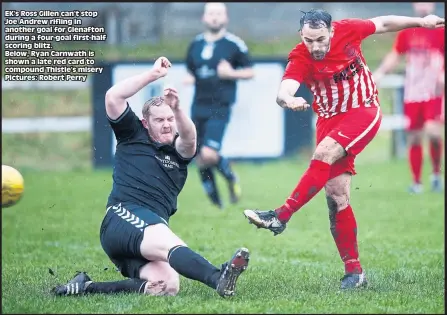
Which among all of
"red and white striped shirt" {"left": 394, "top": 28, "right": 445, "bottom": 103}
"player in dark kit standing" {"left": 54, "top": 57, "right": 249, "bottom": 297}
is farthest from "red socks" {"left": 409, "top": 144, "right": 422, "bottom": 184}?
"player in dark kit standing" {"left": 54, "top": 57, "right": 249, "bottom": 297}

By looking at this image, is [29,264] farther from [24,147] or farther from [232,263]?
[24,147]

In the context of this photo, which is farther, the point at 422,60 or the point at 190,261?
the point at 422,60

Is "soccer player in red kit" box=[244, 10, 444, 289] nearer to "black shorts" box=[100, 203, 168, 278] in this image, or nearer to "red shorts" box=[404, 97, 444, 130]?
"black shorts" box=[100, 203, 168, 278]

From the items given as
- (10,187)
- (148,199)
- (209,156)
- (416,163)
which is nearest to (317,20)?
(148,199)

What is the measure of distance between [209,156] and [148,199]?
→ 5.05m

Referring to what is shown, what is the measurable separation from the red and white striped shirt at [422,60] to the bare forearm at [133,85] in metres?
7.41

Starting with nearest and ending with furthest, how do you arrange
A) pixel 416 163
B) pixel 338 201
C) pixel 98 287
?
pixel 98 287
pixel 338 201
pixel 416 163

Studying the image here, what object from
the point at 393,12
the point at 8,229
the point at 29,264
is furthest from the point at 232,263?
the point at 393,12

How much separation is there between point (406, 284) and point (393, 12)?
13949 mm

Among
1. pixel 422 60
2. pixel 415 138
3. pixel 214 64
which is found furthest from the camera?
pixel 422 60

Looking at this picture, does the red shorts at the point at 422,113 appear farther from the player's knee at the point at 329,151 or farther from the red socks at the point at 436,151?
the player's knee at the point at 329,151

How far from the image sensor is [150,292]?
6094 mm

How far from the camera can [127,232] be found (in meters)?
6.06

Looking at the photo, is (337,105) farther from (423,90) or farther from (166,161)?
(423,90)
